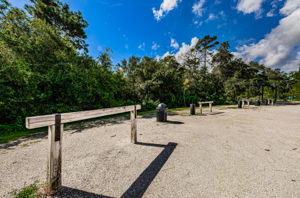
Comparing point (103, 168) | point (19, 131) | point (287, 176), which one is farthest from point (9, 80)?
point (287, 176)

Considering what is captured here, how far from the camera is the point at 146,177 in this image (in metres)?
2.00

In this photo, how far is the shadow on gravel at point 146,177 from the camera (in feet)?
5.44

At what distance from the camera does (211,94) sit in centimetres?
1895

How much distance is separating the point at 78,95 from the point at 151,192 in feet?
23.7

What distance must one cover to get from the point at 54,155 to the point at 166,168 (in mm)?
1866

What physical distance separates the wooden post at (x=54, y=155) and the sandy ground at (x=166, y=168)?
0.19m

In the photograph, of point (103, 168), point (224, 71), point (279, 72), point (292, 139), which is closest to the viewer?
point (103, 168)

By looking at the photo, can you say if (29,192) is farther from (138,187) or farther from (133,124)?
(133,124)

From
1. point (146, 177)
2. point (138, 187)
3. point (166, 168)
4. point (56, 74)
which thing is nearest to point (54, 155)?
point (138, 187)

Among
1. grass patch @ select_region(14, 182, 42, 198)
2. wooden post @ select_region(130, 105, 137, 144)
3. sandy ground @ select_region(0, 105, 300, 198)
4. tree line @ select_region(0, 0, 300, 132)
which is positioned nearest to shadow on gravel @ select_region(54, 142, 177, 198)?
sandy ground @ select_region(0, 105, 300, 198)

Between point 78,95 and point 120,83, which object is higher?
point 120,83

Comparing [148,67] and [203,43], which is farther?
[203,43]

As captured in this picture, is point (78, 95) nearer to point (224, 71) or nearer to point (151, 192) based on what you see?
point (151, 192)

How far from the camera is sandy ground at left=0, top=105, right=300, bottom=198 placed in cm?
172
